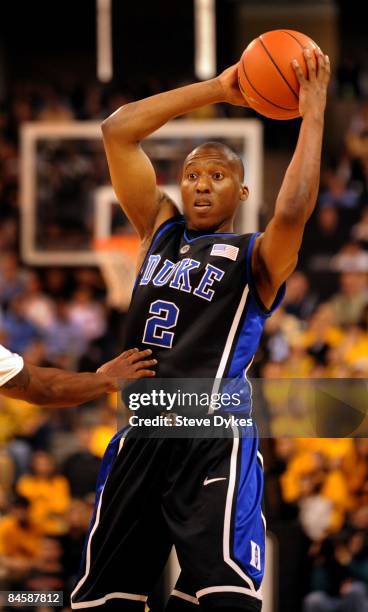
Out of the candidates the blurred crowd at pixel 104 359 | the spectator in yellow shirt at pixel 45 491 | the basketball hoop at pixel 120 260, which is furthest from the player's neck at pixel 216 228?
the basketball hoop at pixel 120 260

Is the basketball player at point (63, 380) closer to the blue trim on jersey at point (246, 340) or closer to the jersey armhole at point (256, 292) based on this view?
the blue trim on jersey at point (246, 340)

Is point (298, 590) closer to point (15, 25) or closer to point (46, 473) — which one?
point (46, 473)

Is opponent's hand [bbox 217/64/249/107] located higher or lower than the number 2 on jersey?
higher

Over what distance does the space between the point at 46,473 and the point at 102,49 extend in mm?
9693

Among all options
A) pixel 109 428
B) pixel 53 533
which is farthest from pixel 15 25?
pixel 53 533

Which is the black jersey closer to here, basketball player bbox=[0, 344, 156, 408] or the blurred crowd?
basketball player bbox=[0, 344, 156, 408]

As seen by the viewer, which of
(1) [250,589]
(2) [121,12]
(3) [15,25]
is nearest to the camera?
(1) [250,589]

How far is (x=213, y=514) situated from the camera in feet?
11.5

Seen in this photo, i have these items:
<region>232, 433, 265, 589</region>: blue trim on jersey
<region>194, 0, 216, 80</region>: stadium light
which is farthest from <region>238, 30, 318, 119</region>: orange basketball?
<region>194, 0, 216, 80</region>: stadium light

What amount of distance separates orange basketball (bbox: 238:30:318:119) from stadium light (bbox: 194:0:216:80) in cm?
947

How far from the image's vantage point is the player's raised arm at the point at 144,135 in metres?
3.93

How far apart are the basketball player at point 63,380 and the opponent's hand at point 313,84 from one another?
1051 millimetres

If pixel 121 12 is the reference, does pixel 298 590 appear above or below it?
below

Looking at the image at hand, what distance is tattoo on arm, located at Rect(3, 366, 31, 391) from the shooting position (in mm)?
3752
